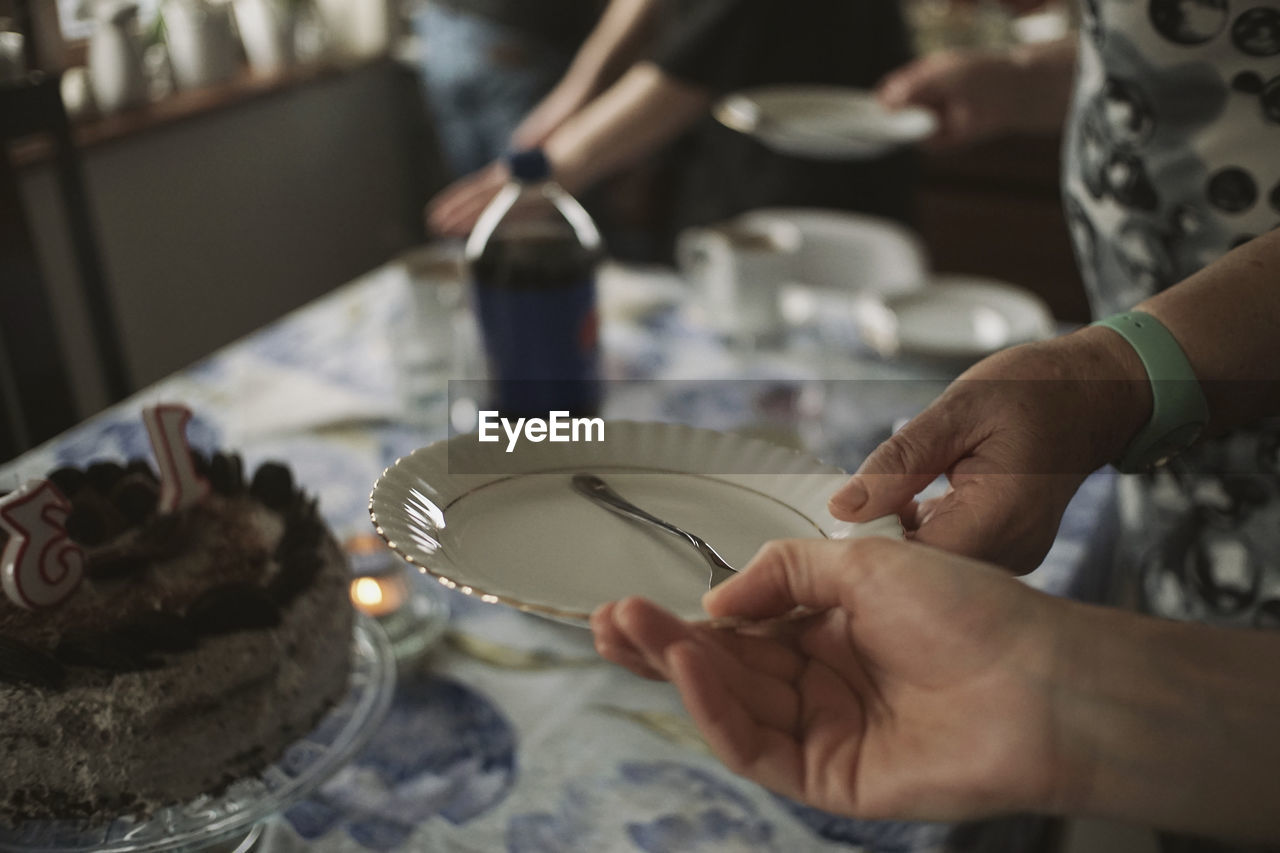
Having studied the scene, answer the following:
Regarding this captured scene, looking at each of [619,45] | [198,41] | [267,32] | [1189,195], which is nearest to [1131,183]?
[1189,195]

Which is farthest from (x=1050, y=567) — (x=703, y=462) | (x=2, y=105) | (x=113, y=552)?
(x=2, y=105)

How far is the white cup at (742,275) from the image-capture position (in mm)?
1261

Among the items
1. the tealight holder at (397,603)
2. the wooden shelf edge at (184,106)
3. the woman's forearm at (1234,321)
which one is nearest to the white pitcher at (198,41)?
the wooden shelf edge at (184,106)

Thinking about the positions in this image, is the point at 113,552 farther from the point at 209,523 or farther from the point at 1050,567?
the point at 1050,567

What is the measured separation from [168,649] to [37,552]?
101 millimetres

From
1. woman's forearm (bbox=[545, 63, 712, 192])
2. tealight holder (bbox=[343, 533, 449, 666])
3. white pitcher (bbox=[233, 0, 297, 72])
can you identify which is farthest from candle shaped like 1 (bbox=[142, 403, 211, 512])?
white pitcher (bbox=[233, 0, 297, 72])

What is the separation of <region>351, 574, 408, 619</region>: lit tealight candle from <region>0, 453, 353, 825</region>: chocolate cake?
11 cm

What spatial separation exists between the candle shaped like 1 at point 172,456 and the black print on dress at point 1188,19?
2.57 feet

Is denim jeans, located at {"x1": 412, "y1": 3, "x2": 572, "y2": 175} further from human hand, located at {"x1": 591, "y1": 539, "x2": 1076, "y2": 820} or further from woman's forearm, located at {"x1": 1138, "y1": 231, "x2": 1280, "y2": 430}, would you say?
human hand, located at {"x1": 591, "y1": 539, "x2": 1076, "y2": 820}

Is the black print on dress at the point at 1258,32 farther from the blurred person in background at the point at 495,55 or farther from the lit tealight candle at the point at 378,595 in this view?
the blurred person in background at the point at 495,55

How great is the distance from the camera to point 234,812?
60 centimetres

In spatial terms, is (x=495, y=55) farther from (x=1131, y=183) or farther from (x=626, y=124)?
(x=1131, y=183)

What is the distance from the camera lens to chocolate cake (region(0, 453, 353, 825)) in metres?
0.57

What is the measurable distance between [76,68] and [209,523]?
2.00 meters
